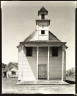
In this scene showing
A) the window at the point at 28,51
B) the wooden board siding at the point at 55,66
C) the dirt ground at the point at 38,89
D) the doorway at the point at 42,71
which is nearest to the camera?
the dirt ground at the point at 38,89

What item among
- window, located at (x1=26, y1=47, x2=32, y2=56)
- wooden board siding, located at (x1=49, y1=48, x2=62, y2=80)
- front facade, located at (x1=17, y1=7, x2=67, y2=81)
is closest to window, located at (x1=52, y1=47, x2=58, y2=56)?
front facade, located at (x1=17, y1=7, x2=67, y2=81)

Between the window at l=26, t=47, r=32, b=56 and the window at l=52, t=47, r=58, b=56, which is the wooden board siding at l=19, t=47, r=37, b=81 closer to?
the window at l=26, t=47, r=32, b=56

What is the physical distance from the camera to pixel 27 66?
2281cm

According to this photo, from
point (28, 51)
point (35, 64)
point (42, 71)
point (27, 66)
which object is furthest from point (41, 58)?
point (27, 66)

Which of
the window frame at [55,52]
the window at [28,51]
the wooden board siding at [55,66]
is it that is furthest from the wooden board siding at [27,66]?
the window frame at [55,52]

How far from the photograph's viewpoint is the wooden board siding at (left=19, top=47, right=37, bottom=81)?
74.3 ft

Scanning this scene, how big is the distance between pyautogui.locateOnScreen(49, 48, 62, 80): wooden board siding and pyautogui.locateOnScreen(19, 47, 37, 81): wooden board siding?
1.67 meters

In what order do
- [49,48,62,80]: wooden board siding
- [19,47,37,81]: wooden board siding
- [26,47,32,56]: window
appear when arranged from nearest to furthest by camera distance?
[19,47,37,81]: wooden board siding, [26,47,32,56]: window, [49,48,62,80]: wooden board siding

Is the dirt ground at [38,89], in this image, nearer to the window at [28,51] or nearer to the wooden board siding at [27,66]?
the wooden board siding at [27,66]

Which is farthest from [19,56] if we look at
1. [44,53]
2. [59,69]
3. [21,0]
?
[21,0]

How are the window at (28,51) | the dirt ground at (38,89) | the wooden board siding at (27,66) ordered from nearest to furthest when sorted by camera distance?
the dirt ground at (38,89)
the wooden board siding at (27,66)
the window at (28,51)

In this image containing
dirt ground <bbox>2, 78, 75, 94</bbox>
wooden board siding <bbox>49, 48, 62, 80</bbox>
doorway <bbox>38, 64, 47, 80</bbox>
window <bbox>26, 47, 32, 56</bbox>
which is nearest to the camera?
dirt ground <bbox>2, 78, 75, 94</bbox>

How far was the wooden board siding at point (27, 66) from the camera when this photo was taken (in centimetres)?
2264

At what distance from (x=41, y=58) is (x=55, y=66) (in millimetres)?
1688
